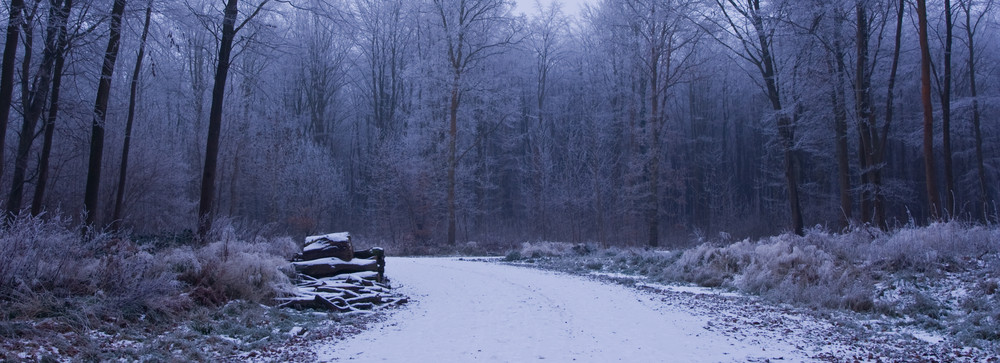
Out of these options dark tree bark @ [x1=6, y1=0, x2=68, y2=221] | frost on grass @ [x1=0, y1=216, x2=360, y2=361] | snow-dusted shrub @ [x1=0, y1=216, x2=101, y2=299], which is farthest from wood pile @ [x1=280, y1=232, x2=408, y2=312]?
dark tree bark @ [x1=6, y1=0, x2=68, y2=221]

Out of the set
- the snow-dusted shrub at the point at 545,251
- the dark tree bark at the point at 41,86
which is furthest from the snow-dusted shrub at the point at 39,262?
the snow-dusted shrub at the point at 545,251

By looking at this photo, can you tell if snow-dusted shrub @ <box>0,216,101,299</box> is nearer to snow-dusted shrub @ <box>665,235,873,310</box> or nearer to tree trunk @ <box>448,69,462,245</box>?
snow-dusted shrub @ <box>665,235,873,310</box>

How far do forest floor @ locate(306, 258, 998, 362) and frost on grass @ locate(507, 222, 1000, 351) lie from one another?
16.4 inches

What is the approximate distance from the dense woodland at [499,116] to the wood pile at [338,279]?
10.7 ft

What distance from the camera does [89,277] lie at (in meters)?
7.45

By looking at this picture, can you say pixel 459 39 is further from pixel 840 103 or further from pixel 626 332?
pixel 626 332

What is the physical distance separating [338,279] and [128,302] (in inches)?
177

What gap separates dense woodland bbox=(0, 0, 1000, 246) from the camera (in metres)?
15.1

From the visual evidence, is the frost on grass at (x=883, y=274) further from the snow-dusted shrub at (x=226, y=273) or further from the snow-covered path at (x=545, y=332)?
the snow-dusted shrub at (x=226, y=273)

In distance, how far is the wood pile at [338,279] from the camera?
9.72 m

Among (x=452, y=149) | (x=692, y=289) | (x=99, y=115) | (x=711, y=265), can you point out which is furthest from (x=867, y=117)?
(x=99, y=115)

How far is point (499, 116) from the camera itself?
1358 inches

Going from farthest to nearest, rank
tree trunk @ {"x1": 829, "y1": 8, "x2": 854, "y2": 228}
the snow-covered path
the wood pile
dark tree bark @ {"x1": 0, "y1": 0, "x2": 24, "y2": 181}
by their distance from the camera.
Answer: tree trunk @ {"x1": 829, "y1": 8, "x2": 854, "y2": 228} < dark tree bark @ {"x1": 0, "y1": 0, "x2": 24, "y2": 181} < the wood pile < the snow-covered path

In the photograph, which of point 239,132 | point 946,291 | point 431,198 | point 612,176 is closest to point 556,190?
point 612,176
